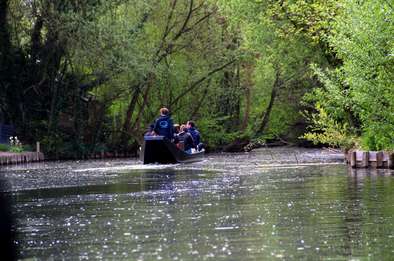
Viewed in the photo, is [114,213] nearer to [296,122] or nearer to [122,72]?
[122,72]

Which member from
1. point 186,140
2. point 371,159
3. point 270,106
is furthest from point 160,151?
point 270,106

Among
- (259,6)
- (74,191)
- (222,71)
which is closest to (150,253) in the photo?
(74,191)

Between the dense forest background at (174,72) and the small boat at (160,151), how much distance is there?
4850 mm

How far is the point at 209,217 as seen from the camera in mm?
16281

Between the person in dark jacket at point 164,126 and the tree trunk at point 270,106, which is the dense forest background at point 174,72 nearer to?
the tree trunk at point 270,106

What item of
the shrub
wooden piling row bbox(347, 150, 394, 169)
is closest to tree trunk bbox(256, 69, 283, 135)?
the shrub

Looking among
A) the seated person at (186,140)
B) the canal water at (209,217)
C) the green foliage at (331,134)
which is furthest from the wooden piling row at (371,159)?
the seated person at (186,140)

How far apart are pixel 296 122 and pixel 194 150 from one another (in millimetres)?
21780

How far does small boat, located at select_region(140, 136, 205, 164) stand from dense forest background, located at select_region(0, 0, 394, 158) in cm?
485

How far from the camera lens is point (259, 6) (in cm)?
4512

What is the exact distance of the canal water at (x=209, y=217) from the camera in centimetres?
1238

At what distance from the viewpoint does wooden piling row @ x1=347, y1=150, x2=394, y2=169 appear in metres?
30.1

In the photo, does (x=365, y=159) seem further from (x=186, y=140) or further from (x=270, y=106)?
(x=270, y=106)

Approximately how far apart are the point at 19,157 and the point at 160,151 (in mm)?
8934
